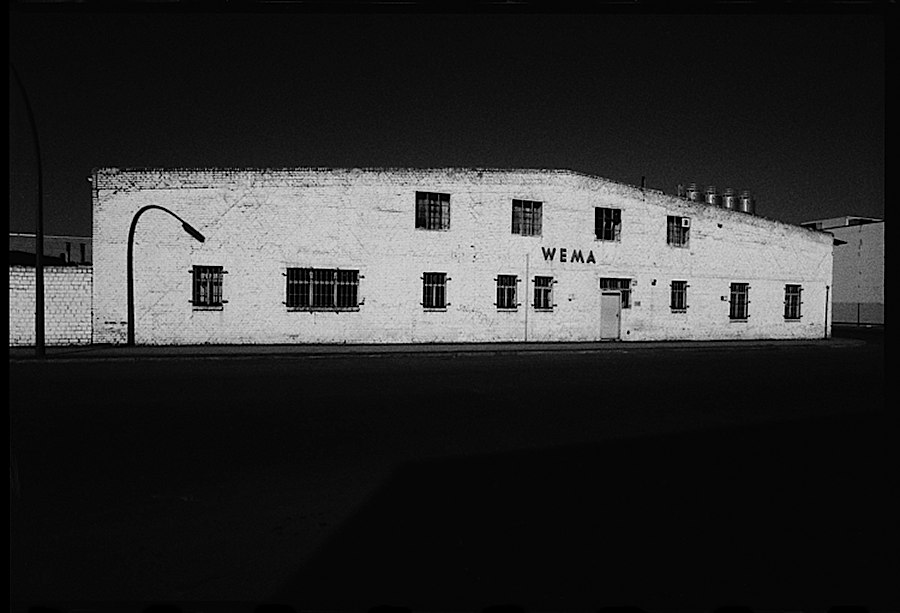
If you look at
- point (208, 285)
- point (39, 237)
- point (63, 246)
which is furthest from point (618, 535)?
point (63, 246)

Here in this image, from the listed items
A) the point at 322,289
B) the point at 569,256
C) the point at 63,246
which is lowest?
the point at 322,289

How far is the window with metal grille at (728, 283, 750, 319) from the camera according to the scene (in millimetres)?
27109

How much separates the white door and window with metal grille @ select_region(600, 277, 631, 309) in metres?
0.25

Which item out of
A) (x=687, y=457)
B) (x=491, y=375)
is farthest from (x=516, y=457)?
(x=491, y=375)

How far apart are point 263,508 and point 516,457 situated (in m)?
2.70

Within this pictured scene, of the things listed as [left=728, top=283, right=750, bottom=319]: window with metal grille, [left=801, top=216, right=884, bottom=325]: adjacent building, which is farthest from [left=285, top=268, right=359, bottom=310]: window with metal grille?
[left=801, top=216, right=884, bottom=325]: adjacent building

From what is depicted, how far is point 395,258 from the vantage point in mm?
21844

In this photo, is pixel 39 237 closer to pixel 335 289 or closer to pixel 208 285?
pixel 208 285

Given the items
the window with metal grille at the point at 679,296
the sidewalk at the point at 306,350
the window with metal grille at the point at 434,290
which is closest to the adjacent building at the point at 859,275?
the window with metal grille at the point at 679,296

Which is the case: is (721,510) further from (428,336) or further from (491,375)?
(428,336)

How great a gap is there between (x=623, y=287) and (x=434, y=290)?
7811 millimetres

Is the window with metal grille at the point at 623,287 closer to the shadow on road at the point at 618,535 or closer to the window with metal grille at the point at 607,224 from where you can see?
the window with metal grille at the point at 607,224

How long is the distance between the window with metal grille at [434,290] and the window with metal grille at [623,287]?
6.62 meters

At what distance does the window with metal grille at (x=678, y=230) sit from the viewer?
84.6ft
